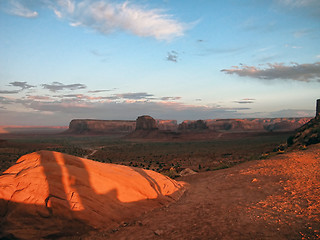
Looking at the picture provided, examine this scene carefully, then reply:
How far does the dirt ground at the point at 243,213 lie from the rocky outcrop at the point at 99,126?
459 ft

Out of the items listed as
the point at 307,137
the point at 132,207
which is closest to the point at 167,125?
the point at 307,137

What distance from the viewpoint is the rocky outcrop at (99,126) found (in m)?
143

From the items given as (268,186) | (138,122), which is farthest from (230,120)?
(268,186)

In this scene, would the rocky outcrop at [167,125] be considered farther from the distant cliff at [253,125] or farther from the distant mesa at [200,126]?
the distant cliff at [253,125]

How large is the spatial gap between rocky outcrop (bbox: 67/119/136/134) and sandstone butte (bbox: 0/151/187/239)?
457ft

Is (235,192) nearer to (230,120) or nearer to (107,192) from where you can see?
(107,192)

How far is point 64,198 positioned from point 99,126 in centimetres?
14505

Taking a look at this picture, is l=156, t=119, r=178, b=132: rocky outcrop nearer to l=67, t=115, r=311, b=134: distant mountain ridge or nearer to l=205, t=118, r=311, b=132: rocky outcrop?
l=67, t=115, r=311, b=134: distant mountain ridge

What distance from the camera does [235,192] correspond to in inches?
310

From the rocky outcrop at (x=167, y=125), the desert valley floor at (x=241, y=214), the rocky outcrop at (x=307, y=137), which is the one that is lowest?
the rocky outcrop at (x=167, y=125)

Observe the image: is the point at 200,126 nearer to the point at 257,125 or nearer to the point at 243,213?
the point at 257,125

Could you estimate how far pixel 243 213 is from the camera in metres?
5.75

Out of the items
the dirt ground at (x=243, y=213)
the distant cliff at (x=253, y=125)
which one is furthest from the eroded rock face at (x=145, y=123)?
the dirt ground at (x=243, y=213)

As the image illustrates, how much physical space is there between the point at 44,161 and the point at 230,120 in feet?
502
